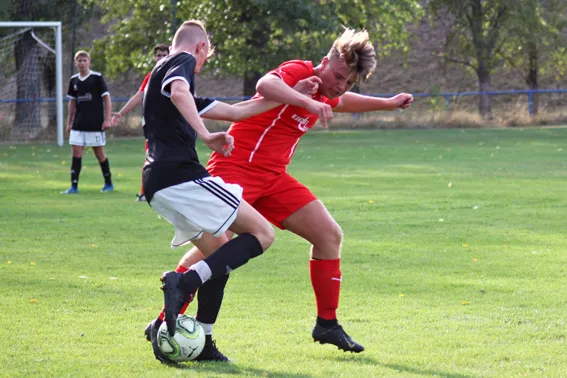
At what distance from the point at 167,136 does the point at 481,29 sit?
141ft

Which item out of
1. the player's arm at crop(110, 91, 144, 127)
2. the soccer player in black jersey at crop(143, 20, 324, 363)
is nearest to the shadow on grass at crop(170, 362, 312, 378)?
the soccer player in black jersey at crop(143, 20, 324, 363)

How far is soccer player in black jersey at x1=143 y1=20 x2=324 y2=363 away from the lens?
518 cm

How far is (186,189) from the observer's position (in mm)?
5238

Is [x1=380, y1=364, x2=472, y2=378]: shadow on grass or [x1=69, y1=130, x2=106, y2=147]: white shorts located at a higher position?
[x1=380, y1=364, x2=472, y2=378]: shadow on grass

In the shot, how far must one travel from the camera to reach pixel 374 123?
39.2 meters

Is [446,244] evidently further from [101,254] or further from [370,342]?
[370,342]

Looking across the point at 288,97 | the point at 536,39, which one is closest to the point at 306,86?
the point at 288,97

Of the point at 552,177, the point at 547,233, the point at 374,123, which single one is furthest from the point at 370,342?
the point at 374,123

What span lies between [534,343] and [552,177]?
12.3m

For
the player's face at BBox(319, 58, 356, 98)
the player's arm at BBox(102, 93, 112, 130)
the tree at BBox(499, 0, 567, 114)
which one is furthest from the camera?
the tree at BBox(499, 0, 567, 114)

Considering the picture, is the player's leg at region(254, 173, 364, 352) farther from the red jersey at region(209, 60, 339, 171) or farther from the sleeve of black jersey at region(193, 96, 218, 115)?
the sleeve of black jersey at region(193, 96, 218, 115)

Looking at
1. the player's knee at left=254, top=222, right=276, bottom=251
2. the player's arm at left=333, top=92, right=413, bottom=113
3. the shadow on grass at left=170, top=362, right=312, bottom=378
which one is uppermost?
the player's arm at left=333, top=92, right=413, bottom=113

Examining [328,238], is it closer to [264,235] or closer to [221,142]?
[264,235]

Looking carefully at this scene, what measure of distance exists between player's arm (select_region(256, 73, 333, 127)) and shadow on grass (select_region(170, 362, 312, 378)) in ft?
4.40
